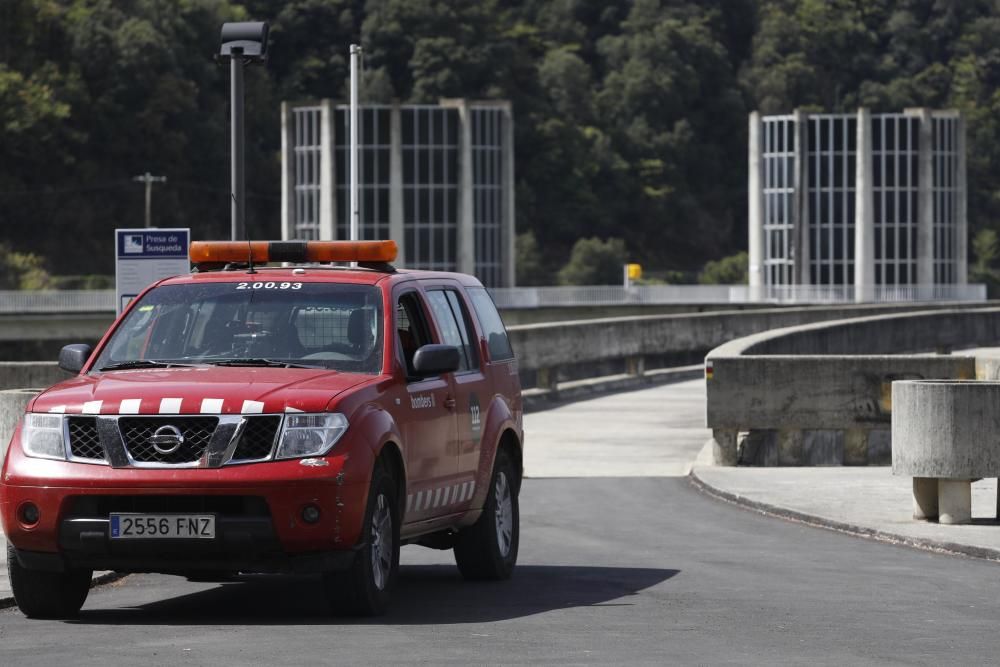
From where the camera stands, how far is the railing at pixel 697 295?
97.4 metres

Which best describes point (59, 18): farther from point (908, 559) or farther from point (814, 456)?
point (908, 559)

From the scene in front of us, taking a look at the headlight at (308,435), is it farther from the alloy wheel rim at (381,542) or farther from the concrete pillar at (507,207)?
the concrete pillar at (507,207)

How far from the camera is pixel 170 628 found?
10.4 m

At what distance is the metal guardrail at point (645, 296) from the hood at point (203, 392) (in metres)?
76.1

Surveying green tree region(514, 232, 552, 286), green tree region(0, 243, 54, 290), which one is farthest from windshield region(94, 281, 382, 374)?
green tree region(514, 232, 552, 286)

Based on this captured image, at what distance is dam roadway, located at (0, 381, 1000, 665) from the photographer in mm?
9547

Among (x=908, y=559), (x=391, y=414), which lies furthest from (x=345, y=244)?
(x=908, y=559)

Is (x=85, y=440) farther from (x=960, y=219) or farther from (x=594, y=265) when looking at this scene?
(x=594, y=265)

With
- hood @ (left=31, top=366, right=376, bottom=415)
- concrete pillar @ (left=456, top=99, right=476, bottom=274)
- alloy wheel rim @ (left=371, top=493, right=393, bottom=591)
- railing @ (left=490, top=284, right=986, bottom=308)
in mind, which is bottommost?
railing @ (left=490, top=284, right=986, bottom=308)

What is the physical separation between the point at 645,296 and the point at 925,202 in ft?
66.9

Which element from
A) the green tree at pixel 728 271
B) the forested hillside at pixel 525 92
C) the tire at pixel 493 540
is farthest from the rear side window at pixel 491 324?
the green tree at pixel 728 271

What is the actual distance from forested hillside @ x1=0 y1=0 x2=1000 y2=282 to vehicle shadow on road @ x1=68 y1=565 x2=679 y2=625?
118702 mm

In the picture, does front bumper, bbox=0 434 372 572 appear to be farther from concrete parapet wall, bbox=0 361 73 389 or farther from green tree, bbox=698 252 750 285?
green tree, bbox=698 252 750 285

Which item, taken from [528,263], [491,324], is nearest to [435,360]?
[491,324]
